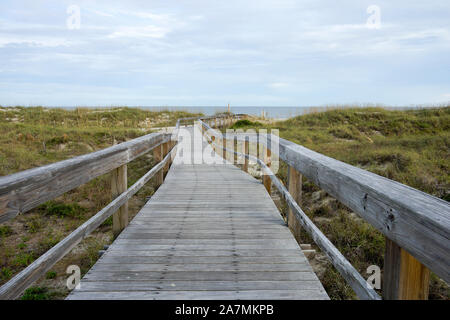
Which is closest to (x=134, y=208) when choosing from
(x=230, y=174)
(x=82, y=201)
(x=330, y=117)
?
(x=82, y=201)

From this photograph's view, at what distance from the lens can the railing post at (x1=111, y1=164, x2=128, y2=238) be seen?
354 centimetres

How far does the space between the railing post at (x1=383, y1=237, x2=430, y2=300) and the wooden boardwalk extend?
36.2 inches

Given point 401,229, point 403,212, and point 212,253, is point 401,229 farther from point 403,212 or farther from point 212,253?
point 212,253

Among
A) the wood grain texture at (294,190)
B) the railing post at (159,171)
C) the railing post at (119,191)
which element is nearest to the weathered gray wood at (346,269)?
the wood grain texture at (294,190)

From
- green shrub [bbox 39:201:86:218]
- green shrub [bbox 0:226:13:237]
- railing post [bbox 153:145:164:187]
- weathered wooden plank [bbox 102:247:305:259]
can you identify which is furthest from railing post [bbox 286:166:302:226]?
green shrub [bbox 0:226:13:237]

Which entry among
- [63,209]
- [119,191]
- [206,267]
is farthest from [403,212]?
[63,209]

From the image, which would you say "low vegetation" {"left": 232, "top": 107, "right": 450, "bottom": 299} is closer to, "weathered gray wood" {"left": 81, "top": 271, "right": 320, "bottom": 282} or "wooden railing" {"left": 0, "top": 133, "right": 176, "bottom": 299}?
"weathered gray wood" {"left": 81, "top": 271, "right": 320, "bottom": 282}

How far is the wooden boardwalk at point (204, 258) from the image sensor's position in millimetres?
2316

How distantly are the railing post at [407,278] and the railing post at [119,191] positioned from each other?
2774 millimetres

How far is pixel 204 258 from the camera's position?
9.52ft

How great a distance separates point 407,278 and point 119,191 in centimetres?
290

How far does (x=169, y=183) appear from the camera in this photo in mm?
6434
